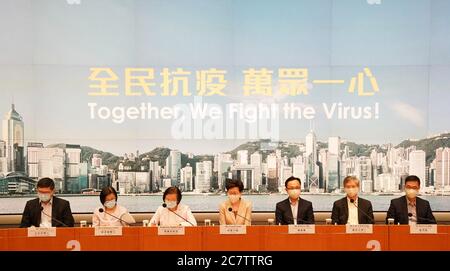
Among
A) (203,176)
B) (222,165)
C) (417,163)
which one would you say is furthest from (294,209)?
(417,163)

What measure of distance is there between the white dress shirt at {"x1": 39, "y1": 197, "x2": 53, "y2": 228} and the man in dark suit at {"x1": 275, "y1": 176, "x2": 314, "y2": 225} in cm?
209

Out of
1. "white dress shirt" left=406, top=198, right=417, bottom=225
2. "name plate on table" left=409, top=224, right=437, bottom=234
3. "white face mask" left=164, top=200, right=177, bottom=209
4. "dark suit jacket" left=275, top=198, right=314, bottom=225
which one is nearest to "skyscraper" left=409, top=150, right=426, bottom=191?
"white dress shirt" left=406, top=198, right=417, bottom=225

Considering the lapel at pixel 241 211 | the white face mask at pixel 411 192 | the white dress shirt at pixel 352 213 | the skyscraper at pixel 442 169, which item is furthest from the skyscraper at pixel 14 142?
the skyscraper at pixel 442 169

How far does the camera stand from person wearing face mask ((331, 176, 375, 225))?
4590mm

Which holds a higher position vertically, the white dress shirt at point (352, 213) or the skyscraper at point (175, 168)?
the skyscraper at point (175, 168)

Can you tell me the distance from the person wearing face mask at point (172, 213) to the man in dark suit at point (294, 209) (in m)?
0.82

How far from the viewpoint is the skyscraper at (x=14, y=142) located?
550 cm

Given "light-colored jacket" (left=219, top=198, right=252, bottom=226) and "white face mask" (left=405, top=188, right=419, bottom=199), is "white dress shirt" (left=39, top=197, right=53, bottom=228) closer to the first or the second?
"light-colored jacket" (left=219, top=198, right=252, bottom=226)

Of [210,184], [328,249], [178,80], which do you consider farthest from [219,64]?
[328,249]

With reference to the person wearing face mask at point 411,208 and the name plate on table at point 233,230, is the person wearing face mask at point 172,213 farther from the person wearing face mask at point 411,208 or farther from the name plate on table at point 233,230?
the person wearing face mask at point 411,208

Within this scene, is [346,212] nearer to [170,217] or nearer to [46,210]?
[170,217]

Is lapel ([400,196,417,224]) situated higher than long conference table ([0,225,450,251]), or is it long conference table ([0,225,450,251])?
lapel ([400,196,417,224])

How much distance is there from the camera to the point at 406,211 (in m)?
4.56
